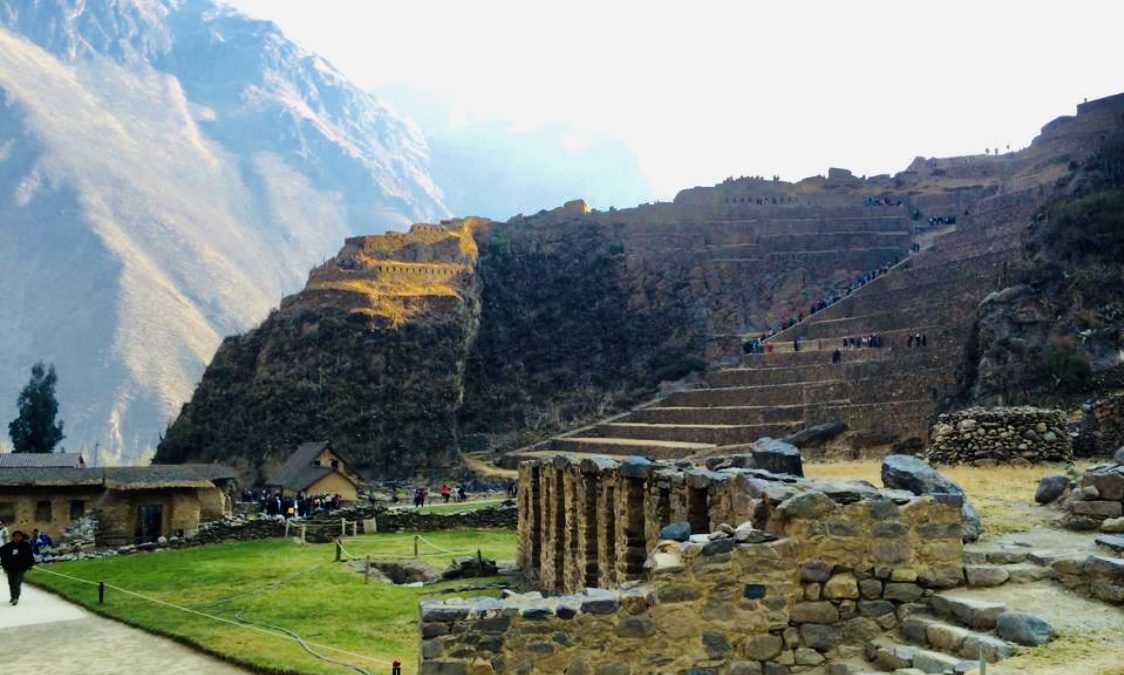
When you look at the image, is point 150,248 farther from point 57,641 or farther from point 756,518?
point 756,518

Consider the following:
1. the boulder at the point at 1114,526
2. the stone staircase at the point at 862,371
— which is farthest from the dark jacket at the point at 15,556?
the stone staircase at the point at 862,371

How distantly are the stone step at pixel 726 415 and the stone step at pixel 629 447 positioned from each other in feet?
10.1

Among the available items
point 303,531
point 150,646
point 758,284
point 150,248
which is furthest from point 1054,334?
point 150,248

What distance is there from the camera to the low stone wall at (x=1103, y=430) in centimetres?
1930

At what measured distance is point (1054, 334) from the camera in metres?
38.1

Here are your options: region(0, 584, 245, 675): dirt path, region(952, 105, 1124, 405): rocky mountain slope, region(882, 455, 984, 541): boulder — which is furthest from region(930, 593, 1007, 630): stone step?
region(952, 105, 1124, 405): rocky mountain slope

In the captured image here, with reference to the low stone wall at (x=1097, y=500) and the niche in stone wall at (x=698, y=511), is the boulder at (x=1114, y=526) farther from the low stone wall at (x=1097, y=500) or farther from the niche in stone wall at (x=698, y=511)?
the niche in stone wall at (x=698, y=511)

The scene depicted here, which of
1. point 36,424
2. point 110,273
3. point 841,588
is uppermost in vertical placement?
point 110,273

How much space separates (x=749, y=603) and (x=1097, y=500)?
4664 mm

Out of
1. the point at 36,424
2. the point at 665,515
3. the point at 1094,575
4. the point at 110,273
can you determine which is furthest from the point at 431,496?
the point at 110,273

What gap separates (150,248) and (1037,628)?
568 ft

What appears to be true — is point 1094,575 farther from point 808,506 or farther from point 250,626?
point 250,626

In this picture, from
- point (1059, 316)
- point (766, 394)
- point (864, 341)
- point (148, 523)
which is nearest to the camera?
point (148, 523)

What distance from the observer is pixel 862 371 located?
48438 millimetres
